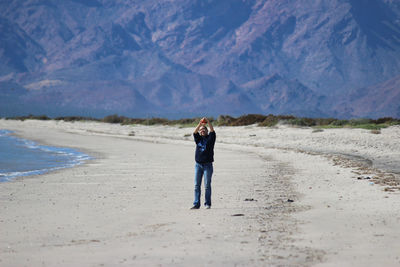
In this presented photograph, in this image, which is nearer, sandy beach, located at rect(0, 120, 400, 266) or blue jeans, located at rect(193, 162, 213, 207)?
sandy beach, located at rect(0, 120, 400, 266)

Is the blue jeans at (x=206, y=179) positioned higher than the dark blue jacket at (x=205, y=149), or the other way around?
the dark blue jacket at (x=205, y=149)

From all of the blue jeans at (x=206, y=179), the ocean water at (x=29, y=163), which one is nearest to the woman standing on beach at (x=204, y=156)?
the blue jeans at (x=206, y=179)

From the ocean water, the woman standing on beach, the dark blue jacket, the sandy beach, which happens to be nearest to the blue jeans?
the woman standing on beach

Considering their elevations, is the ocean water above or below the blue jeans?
below

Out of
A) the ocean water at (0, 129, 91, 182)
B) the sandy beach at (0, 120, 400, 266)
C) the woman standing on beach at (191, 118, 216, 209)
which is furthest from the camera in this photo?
the ocean water at (0, 129, 91, 182)

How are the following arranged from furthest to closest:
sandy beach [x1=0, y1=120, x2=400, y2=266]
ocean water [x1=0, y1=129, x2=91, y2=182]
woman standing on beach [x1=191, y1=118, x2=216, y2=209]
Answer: ocean water [x1=0, y1=129, x2=91, y2=182] < woman standing on beach [x1=191, y1=118, x2=216, y2=209] < sandy beach [x1=0, y1=120, x2=400, y2=266]

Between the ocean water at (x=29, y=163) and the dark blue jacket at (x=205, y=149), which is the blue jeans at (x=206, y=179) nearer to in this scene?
the dark blue jacket at (x=205, y=149)

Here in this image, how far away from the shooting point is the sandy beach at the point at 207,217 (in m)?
8.10

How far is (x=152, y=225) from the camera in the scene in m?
10.1

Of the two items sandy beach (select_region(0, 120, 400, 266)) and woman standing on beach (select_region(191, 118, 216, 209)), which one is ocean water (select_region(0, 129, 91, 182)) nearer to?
sandy beach (select_region(0, 120, 400, 266))

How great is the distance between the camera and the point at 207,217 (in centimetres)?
1077

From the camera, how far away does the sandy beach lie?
319 inches

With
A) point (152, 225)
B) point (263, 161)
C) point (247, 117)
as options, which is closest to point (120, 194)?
point (152, 225)

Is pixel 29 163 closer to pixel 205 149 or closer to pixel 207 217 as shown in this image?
pixel 205 149
